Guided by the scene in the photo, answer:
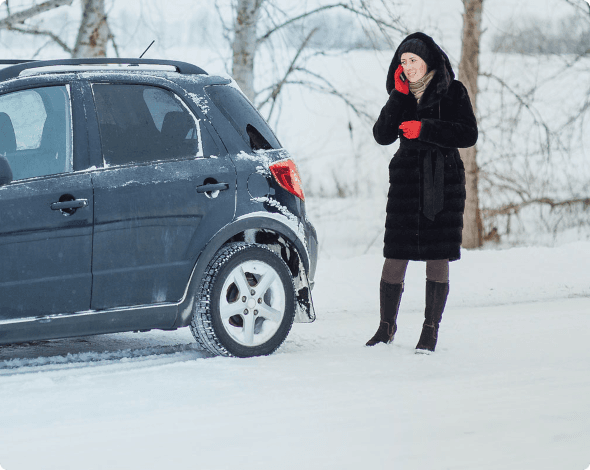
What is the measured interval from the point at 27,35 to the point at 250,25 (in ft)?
10.1

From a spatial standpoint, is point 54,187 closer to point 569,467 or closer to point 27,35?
point 569,467

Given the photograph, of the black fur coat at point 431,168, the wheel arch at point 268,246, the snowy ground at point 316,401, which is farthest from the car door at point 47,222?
the black fur coat at point 431,168

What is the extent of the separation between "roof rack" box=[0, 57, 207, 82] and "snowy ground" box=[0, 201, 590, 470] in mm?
1786

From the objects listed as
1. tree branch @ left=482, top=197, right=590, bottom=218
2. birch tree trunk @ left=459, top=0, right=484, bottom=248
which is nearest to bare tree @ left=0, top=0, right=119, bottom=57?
birch tree trunk @ left=459, top=0, right=484, bottom=248

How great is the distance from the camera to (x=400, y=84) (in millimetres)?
5676

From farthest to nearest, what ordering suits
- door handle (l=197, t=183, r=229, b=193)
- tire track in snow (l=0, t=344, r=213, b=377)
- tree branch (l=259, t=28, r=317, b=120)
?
tree branch (l=259, t=28, r=317, b=120)
door handle (l=197, t=183, r=229, b=193)
tire track in snow (l=0, t=344, r=213, b=377)

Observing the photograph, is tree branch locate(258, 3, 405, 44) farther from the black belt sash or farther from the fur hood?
the black belt sash

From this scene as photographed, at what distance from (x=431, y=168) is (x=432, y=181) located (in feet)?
0.28

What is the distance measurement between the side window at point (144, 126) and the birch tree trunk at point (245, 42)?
16.7 ft

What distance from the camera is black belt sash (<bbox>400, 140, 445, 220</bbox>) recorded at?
219 inches

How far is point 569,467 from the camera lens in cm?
349

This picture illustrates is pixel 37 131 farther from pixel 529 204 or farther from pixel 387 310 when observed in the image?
pixel 529 204

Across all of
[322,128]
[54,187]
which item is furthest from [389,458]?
[322,128]

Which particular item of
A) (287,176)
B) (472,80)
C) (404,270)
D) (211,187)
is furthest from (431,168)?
(472,80)
